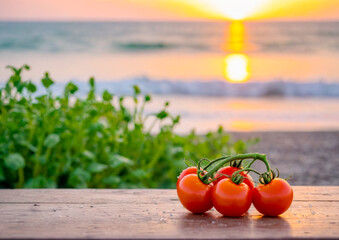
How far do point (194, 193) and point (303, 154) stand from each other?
4.67 metres

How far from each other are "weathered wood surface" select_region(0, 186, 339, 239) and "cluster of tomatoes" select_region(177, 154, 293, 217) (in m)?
0.03

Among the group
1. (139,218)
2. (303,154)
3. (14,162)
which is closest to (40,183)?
(14,162)

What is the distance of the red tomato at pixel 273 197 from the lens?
5.03ft

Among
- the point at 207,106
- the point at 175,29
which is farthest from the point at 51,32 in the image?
the point at 207,106

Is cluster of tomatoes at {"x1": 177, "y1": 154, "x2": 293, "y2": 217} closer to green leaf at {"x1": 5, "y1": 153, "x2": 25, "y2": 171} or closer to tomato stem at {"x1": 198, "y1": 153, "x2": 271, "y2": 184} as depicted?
tomato stem at {"x1": 198, "y1": 153, "x2": 271, "y2": 184}

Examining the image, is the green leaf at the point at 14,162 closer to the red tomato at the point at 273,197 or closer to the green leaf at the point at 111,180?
the green leaf at the point at 111,180

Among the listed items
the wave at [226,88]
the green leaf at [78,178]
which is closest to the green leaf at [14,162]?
the green leaf at [78,178]

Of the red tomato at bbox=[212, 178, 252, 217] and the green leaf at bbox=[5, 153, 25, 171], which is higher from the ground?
the red tomato at bbox=[212, 178, 252, 217]

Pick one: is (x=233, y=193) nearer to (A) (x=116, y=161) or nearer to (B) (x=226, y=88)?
(A) (x=116, y=161)

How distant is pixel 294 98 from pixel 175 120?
9088mm

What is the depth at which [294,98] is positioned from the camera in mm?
11680

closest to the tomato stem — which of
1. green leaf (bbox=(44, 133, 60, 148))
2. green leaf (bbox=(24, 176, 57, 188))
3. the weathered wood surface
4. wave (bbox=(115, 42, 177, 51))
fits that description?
the weathered wood surface

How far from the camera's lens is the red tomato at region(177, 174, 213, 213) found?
1554 mm

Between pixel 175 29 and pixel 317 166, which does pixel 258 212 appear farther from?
pixel 175 29
